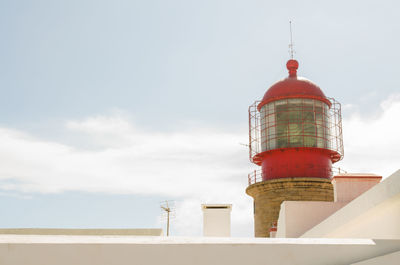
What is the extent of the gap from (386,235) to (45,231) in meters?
10.0

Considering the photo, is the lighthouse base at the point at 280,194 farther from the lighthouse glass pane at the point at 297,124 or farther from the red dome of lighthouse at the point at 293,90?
the red dome of lighthouse at the point at 293,90

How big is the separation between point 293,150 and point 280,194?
201cm

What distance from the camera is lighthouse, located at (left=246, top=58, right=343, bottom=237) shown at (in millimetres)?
20938

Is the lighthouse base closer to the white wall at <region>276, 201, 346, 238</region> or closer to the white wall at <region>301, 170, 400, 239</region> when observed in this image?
the white wall at <region>276, 201, 346, 238</region>

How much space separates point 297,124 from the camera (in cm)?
2136

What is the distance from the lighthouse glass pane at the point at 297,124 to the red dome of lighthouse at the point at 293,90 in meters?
0.22

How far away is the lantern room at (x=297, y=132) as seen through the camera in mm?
21297
